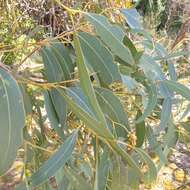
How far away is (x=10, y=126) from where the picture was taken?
0.60 metres

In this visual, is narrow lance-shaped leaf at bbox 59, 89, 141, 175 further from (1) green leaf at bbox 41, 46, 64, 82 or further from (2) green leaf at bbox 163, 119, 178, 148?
(2) green leaf at bbox 163, 119, 178, 148

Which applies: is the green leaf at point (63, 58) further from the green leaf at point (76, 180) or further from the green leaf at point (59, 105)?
the green leaf at point (76, 180)

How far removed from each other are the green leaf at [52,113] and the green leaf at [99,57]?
111mm

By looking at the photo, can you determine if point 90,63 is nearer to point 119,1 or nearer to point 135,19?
point 135,19

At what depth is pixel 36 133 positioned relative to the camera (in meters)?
1.14

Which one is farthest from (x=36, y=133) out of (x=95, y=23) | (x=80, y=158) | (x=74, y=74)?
(x=95, y=23)

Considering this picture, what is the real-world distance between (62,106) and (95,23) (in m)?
0.19

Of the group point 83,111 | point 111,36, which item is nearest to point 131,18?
point 111,36

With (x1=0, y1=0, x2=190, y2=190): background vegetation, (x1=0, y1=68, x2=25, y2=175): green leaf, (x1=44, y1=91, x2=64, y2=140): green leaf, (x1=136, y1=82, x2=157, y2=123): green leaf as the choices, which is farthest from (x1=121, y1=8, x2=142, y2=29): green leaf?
(x1=0, y1=68, x2=25, y2=175): green leaf

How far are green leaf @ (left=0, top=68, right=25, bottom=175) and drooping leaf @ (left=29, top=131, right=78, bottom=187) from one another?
196 millimetres

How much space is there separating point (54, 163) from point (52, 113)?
11cm

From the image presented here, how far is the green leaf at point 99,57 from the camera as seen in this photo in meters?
0.79

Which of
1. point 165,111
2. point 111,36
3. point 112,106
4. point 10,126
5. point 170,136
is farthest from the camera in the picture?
point 170,136

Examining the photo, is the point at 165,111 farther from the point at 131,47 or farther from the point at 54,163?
the point at 54,163
